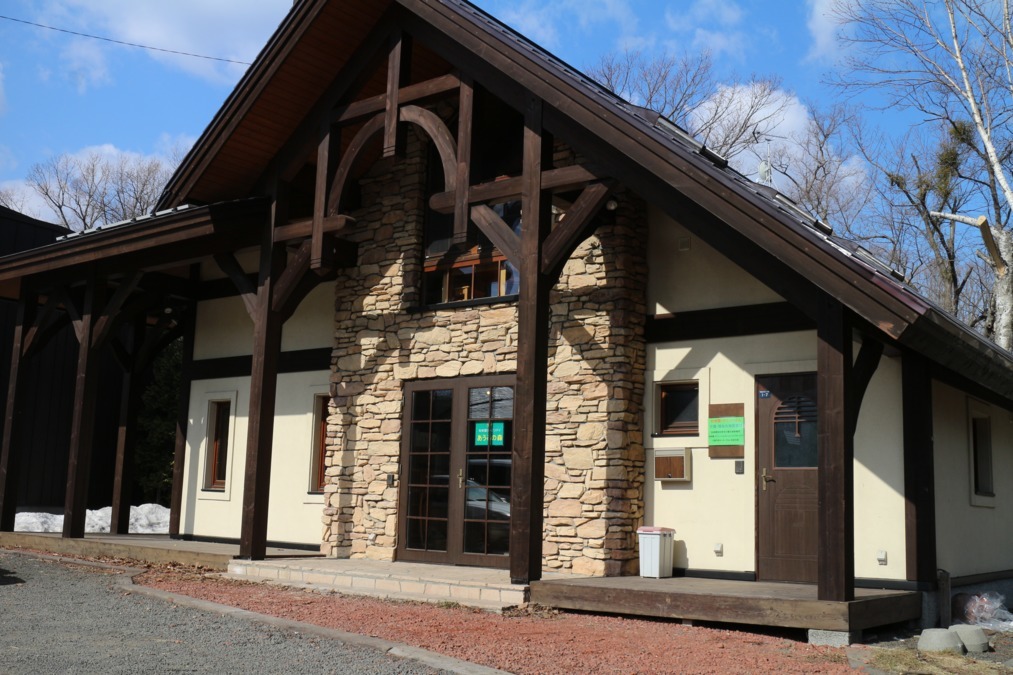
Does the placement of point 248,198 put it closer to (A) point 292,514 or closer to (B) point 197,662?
(A) point 292,514

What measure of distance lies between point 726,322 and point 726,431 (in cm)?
105

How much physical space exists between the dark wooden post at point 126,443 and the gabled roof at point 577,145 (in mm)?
4044

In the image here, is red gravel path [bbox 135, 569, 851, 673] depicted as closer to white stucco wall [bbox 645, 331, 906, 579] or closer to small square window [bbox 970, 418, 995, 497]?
white stucco wall [bbox 645, 331, 906, 579]

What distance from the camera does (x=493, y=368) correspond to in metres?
11.0

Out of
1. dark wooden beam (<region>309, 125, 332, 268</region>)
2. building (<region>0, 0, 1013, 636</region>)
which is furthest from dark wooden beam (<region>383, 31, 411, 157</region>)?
dark wooden beam (<region>309, 125, 332, 268</region>)

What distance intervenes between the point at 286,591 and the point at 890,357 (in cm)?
593

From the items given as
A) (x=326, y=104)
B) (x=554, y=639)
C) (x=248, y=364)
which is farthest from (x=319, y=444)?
(x=554, y=639)

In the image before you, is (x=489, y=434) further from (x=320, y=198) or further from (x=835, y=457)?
(x=835, y=457)

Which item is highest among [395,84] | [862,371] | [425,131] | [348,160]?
[395,84]

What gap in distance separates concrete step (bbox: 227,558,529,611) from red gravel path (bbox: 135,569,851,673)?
0.25 m

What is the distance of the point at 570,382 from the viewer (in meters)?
10.4

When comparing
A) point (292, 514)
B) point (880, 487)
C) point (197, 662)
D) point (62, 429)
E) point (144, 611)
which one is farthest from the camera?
point (62, 429)

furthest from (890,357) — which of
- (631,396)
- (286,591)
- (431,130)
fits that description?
(286,591)

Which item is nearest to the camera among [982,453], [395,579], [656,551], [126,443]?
[395,579]
